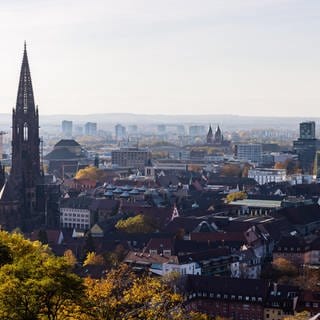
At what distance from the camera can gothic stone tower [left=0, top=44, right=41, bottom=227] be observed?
107m

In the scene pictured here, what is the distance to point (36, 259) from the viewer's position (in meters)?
33.1

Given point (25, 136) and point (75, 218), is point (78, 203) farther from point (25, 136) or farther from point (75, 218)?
point (25, 136)

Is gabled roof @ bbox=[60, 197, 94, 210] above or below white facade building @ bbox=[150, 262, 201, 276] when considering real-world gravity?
above

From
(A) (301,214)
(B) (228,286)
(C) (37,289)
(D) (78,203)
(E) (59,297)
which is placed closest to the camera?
(C) (37,289)

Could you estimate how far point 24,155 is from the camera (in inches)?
4343

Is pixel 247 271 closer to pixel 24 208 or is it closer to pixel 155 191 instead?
pixel 24 208

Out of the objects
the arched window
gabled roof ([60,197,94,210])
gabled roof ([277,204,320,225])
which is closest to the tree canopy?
the arched window

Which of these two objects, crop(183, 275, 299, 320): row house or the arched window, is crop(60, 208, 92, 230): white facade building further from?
crop(183, 275, 299, 320): row house

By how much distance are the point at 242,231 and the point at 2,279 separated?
241ft

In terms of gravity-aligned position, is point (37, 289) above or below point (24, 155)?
below

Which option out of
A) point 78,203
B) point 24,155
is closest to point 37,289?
point 24,155

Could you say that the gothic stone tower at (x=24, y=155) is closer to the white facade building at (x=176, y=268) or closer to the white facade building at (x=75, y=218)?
the white facade building at (x=75, y=218)

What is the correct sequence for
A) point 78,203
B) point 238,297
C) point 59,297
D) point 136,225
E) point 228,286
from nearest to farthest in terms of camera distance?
1. point 59,297
2. point 238,297
3. point 228,286
4. point 136,225
5. point 78,203

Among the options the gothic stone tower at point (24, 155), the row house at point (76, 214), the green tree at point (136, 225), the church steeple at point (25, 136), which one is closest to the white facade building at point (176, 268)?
the green tree at point (136, 225)
